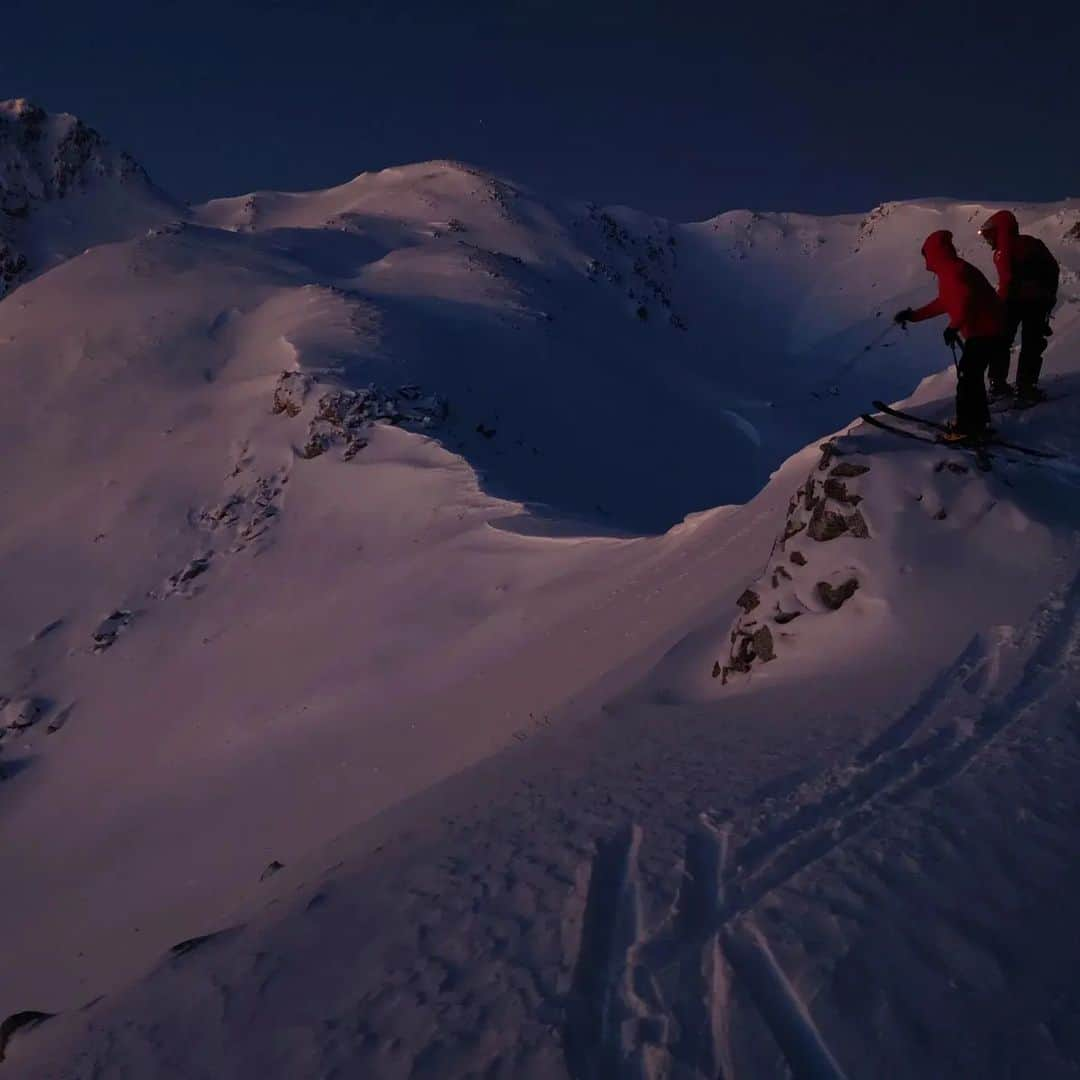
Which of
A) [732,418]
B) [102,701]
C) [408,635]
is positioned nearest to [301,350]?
[102,701]

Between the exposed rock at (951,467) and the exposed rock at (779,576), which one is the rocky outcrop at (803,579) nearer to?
the exposed rock at (779,576)

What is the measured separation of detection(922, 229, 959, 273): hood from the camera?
7.74 meters

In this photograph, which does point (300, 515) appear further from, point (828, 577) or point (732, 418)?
point (732, 418)

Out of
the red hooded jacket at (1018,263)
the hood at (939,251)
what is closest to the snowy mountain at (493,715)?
the red hooded jacket at (1018,263)

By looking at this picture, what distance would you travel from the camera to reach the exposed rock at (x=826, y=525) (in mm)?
7387

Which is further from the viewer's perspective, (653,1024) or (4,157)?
(4,157)

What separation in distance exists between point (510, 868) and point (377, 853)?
1.41 metres

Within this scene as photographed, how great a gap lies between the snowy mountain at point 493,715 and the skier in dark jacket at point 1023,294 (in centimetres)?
54

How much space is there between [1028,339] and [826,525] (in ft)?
12.0

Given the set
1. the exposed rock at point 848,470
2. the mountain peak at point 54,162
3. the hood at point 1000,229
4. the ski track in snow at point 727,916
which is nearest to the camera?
the ski track in snow at point 727,916

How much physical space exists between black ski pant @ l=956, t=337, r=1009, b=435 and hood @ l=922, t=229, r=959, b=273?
0.76 metres

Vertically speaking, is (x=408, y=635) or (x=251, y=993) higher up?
(x=251, y=993)

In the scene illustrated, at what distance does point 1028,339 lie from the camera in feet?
29.5

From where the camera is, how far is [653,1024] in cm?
335
